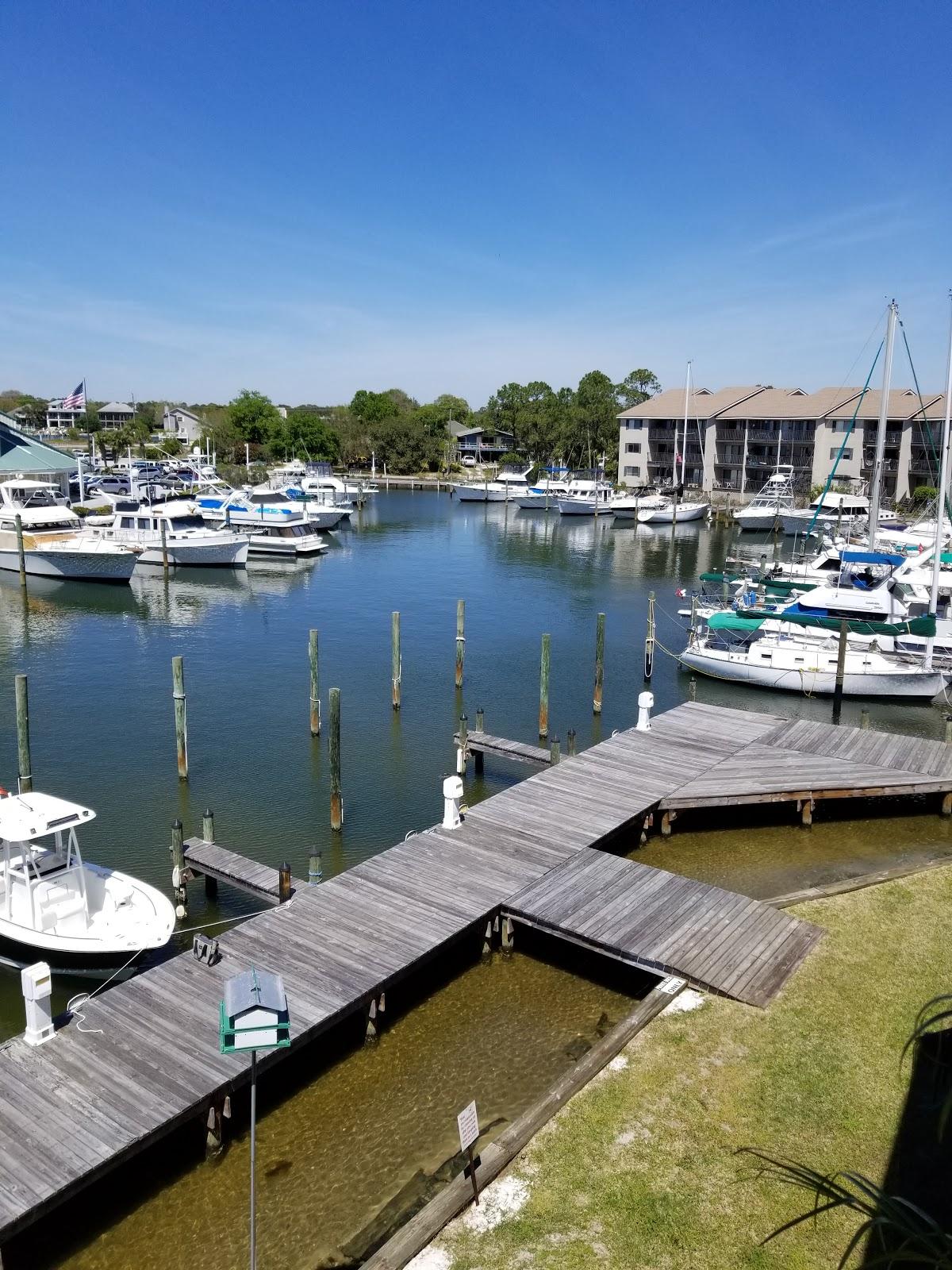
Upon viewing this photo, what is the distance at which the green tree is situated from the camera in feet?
433

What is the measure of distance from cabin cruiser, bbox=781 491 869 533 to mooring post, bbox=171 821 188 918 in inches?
2440

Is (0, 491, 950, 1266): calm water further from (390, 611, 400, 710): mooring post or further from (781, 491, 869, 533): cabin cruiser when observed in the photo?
(781, 491, 869, 533): cabin cruiser

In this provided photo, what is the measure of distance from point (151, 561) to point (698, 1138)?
2036 inches

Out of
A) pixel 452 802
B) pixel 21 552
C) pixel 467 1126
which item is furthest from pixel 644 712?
pixel 21 552

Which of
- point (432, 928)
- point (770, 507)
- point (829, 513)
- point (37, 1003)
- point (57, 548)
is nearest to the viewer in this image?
point (37, 1003)

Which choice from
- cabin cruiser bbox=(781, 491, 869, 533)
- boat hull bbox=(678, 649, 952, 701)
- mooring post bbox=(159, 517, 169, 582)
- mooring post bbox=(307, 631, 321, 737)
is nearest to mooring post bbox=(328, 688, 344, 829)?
mooring post bbox=(307, 631, 321, 737)

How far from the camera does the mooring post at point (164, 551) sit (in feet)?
173

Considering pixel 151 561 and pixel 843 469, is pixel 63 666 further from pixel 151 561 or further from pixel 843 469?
pixel 843 469

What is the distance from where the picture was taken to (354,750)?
87.0 ft

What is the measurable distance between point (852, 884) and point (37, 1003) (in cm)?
1314

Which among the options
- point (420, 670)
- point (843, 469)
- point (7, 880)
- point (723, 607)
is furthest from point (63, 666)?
point (843, 469)

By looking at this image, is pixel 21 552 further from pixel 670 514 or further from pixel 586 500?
pixel 586 500

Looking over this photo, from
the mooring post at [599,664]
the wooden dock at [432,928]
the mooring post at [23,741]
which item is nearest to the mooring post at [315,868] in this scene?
the wooden dock at [432,928]

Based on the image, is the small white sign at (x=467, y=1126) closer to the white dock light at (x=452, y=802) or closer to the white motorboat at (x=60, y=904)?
the white motorboat at (x=60, y=904)
